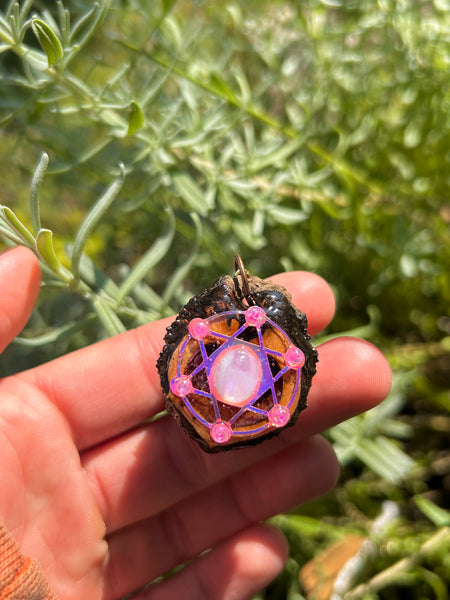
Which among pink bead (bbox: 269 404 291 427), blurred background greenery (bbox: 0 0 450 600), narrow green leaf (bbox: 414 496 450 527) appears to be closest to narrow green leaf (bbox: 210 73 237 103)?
blurred background greenery (bbox: 0 0 450 600)

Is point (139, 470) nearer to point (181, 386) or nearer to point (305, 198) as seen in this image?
point (181, 386)

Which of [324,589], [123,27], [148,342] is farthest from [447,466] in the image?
[123,27]

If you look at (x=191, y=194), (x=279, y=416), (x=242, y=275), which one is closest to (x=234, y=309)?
(x=242, y=275)

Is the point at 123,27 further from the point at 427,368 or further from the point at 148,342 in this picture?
the point at 427,368

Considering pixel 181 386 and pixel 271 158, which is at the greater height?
pixel 271 158

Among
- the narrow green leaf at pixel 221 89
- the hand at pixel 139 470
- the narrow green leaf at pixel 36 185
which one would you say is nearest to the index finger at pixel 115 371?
the hand at pixel 139 470
